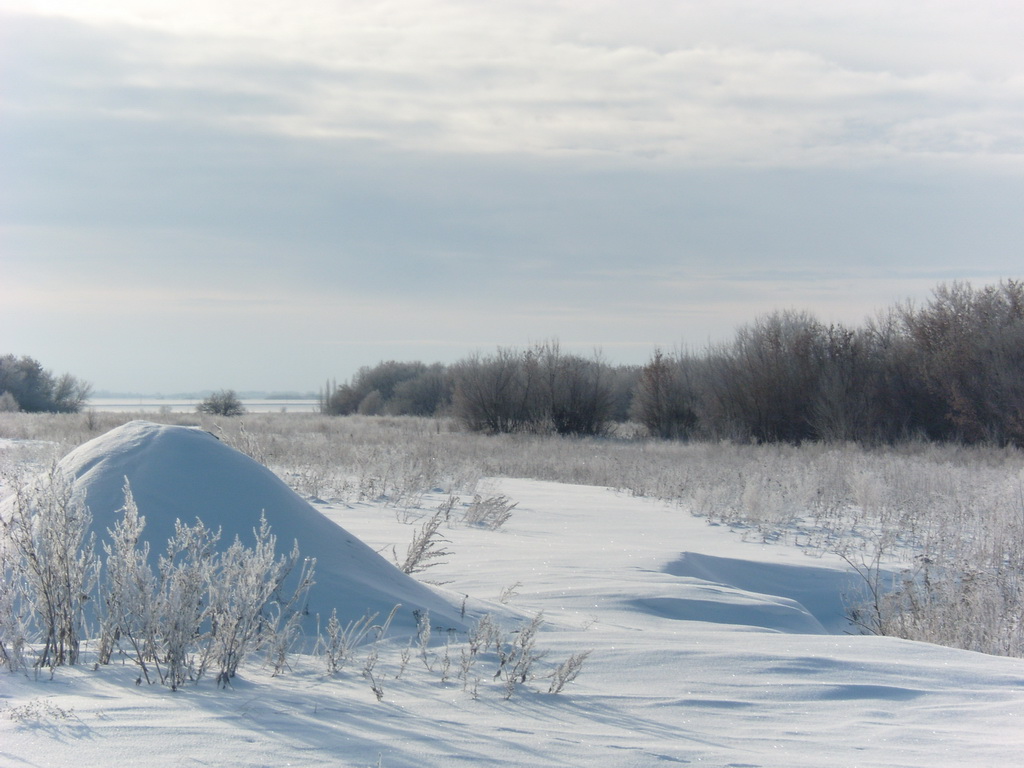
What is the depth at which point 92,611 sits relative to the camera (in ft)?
12.5

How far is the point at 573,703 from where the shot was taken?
313 centimetres

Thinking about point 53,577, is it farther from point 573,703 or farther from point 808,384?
point 808,384

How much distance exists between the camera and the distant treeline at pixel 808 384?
23406 mm

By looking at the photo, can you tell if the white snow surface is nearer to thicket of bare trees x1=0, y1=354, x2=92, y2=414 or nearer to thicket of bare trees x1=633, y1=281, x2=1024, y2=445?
thicket of bare trees x1=633, y1=281, x2=1024, y2=445

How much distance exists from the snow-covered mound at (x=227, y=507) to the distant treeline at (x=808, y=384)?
22.2 m

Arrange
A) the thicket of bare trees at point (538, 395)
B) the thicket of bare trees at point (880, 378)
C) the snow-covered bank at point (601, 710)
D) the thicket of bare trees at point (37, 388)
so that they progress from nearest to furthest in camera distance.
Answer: the snow-covered bank at point (601, 710), the thicket of bare trees at point (880, 378), the thicket of bare trees at point (538, 395), the thicket of bare trees at point (37, 388)

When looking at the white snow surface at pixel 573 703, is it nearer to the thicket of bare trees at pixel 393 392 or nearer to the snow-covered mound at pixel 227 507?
the snow-covered mound at pixel 227 507

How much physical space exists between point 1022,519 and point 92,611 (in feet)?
31.1

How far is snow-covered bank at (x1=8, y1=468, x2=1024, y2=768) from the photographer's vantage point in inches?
96.2

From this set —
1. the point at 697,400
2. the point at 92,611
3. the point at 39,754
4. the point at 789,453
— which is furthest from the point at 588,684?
the point at 697,400

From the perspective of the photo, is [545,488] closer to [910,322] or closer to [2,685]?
[2,685]

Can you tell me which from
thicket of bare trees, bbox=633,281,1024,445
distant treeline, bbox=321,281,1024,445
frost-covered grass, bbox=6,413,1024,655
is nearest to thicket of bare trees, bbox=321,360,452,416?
distant treeline, bbox=321,281,1024,445

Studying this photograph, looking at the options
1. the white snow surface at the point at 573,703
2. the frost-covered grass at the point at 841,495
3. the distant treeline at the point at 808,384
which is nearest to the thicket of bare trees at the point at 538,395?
the distant treeline at the point at 808,384

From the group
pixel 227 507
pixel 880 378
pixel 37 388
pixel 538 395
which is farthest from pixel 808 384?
pixel 37 388
